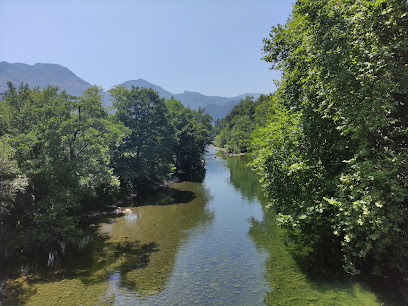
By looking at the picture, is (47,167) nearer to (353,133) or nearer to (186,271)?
(186,271)

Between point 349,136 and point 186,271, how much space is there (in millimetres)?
10897

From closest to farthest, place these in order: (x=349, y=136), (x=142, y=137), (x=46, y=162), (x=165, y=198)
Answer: (x=349, y=136) < (x=46, y=162) < (x=165, y=198) < (x=142, y=137)

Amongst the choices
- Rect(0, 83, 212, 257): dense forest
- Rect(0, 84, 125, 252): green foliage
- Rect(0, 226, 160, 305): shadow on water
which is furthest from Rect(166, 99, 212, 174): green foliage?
Rect(0, 226, 160, 305): shadow on water

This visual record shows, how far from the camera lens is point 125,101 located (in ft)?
118

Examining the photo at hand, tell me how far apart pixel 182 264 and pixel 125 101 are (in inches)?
1042

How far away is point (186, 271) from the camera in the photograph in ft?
48.0

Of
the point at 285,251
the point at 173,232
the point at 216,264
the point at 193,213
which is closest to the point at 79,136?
the point at 173,232

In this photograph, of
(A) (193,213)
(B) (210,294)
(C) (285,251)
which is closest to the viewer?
(B) (210,294)

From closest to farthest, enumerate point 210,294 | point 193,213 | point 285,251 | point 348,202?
point 348,202 → point 210,294 → point 285,251 → point 193,213

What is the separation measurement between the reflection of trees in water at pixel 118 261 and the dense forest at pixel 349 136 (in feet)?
26.5

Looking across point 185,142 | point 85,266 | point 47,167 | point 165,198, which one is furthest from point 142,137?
point 85,266

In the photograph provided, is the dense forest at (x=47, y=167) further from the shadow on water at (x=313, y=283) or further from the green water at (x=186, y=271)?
the shadow on water at (x=313, y=283)

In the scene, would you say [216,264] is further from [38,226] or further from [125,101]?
[125,101]

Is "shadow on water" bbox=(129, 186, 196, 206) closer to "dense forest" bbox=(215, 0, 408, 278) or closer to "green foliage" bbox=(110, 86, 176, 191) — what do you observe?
"green foliage" bbox=(110, 86, 176, 191)
